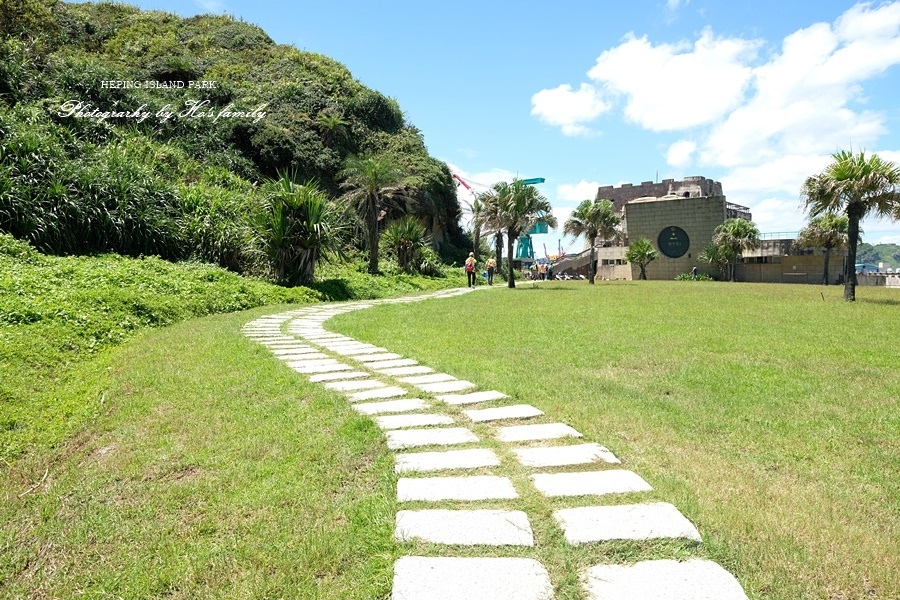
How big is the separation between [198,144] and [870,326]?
2514cm

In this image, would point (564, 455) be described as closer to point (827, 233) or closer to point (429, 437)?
point (429, 437)

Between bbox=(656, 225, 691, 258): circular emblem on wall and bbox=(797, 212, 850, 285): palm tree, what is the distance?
11166 millimetres

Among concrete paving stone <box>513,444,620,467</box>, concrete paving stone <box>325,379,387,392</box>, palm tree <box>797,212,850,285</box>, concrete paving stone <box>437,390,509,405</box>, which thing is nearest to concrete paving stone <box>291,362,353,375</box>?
concrete paving stone <box>325,379,387,392</box>

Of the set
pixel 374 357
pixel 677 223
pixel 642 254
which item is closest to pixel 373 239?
pixel 374 357

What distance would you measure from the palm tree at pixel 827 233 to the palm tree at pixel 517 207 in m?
24.0

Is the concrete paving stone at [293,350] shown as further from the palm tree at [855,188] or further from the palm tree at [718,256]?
the palm tree at [718,256]

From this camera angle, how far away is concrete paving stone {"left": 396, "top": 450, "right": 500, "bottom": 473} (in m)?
2.83

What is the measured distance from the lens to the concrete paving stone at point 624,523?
211 centimetres

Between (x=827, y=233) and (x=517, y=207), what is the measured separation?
27.7 meters

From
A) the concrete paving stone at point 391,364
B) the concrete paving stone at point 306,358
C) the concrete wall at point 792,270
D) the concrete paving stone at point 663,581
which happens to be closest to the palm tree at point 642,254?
the concrete wall at point 792,270

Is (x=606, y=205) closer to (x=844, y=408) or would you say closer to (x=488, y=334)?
(x=488, y=334)

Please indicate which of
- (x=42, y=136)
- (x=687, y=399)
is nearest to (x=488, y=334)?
(x=687, y=399)

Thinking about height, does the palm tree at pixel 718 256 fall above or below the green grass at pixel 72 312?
above

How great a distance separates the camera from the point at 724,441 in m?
3.30
